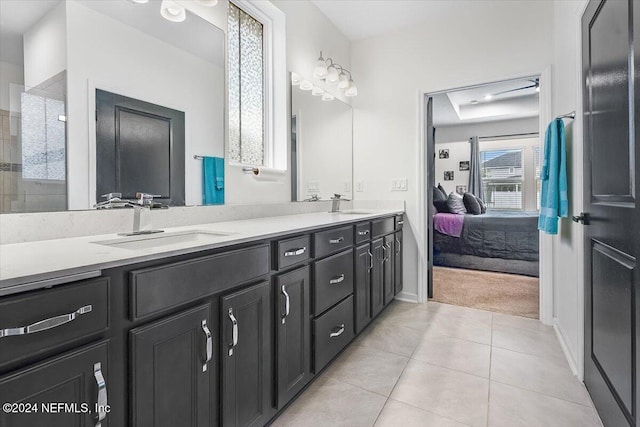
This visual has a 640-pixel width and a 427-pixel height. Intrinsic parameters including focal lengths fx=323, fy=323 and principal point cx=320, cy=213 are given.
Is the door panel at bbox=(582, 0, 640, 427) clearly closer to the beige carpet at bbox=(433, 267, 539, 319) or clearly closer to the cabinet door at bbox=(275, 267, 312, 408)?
the cabinet door at bbox=(275, 267, 312, 408)

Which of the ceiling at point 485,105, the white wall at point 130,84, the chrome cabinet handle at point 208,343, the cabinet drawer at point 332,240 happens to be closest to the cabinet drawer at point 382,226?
the cabinet drawer at point 332,240

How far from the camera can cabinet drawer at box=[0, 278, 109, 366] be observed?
625 millimetres

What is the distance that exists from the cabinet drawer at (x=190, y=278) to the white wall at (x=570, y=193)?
1.70 m

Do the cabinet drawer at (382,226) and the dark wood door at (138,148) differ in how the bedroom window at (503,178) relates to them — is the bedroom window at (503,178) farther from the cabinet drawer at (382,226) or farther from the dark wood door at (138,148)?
the dark wood door at (138,148)

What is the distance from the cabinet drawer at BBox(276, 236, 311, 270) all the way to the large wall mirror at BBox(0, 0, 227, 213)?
635mm

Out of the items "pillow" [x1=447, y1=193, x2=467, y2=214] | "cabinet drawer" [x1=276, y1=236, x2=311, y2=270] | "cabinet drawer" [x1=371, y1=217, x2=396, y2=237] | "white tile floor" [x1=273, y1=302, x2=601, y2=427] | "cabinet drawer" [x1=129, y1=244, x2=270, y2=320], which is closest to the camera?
"cabinet drawer" [x1=129, y1=244, x2=270, y2=320]

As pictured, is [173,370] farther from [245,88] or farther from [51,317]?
[245,88]

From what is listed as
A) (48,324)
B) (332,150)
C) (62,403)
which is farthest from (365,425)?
(332,150)

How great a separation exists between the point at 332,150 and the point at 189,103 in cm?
158

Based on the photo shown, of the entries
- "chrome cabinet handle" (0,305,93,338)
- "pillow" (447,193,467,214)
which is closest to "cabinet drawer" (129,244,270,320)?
"chrome cabinet handle" (0,305,93,338)

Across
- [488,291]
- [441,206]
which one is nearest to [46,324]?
[488,291]

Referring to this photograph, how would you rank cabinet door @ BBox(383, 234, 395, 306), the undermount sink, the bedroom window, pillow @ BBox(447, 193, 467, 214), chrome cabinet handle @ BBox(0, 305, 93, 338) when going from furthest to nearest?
the bedroom window < pillow @ BBox(447, 193, 467, 214) < cabinet door @ BBox(383, 234, 395, 306) < the undermount sink < chrome cabinet handle @ BBox(0, 305, 93, 338)

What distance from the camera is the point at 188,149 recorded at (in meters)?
1.69

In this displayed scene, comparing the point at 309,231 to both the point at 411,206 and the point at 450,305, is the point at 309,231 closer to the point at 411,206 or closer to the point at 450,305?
the point at 411,206
